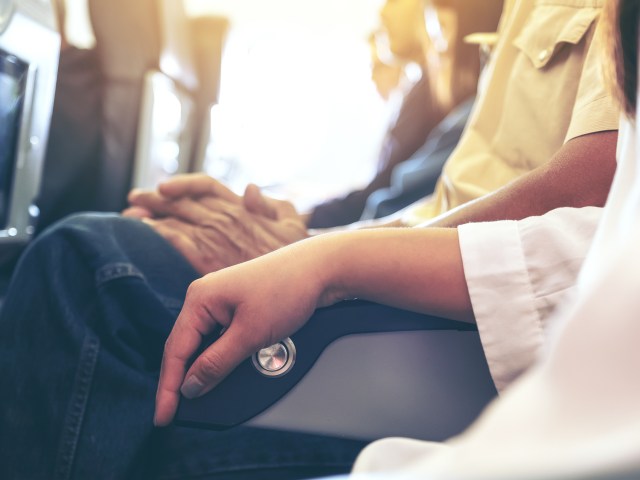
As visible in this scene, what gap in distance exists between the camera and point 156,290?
66cm

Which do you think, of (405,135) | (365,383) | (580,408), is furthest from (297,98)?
(580,408)

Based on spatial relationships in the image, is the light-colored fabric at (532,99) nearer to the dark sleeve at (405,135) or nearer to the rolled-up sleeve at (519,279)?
the rolled-up sleeve at (519,279)

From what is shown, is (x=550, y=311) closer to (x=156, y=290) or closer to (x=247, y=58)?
(x=156, y=290)

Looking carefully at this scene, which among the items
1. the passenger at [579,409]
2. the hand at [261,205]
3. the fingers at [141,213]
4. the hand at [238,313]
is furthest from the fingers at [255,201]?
the passenger at [579,409]

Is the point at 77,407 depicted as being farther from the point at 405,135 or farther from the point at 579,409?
the point at 405,135

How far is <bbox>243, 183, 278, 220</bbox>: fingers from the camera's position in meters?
0.91

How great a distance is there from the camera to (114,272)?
0.61m

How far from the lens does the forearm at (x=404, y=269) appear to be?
47 cm

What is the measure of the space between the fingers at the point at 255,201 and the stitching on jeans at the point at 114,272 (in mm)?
313

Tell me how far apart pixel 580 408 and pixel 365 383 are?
0.93 ft

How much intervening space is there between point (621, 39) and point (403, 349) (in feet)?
0.82

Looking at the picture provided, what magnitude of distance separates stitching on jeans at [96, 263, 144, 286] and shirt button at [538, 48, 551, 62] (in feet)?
1.59

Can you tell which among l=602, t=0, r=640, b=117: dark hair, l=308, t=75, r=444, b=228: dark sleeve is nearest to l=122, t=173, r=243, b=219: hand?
l=602, t=0, r=640, b=117: dark hair

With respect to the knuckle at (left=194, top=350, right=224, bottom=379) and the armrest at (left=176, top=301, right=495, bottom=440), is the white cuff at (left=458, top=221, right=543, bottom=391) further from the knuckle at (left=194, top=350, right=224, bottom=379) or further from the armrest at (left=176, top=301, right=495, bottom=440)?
the knuckle at (left=194, top=350, right=224, bottom=379)
